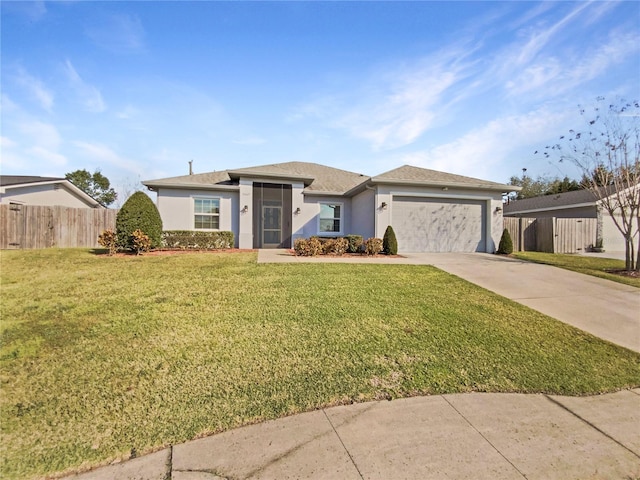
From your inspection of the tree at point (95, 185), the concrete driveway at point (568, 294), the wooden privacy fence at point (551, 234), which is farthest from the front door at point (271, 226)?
the tree at point (95, 185)

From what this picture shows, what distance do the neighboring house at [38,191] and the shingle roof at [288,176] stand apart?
28.6 feet

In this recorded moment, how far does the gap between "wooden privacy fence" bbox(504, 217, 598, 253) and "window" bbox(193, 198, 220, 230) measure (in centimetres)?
1456

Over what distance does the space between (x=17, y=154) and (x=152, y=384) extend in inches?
360

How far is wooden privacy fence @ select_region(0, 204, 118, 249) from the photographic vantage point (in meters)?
12.0

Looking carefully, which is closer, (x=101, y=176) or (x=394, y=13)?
(x=394, y=13)

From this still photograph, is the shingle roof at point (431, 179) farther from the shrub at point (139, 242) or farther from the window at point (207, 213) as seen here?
the shrub at point (139, 242)

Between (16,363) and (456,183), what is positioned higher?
(456,183)

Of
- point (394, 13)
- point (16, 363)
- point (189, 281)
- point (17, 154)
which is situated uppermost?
point (394, 13)

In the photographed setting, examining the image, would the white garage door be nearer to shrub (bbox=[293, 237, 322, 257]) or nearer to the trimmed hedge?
shrub (bbox=[293, 237, 322, 257])

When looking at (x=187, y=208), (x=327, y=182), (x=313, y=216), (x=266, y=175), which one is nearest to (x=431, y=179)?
(x=327, y=182)

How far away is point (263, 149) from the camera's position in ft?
59.1

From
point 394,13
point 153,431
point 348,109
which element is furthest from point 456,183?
point 153,431

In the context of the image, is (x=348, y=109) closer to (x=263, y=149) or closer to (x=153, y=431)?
(x=263, y=149)

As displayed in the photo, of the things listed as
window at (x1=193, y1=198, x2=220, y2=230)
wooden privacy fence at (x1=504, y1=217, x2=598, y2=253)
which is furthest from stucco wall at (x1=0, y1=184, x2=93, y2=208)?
wooden privacy fence at (x1=504, y1=217, x2=598, y2=253)
